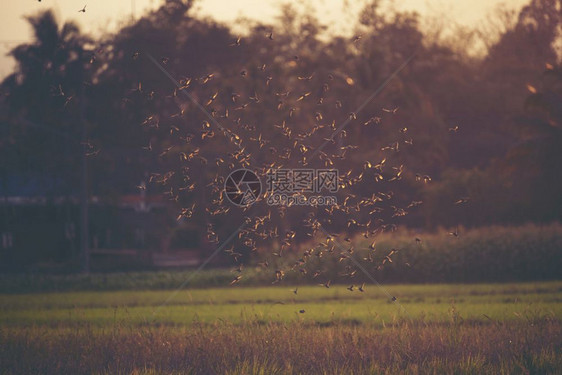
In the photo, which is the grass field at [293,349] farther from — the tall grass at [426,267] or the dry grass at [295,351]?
the tall grass at [426,267]

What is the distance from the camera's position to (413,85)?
4303 centimetres

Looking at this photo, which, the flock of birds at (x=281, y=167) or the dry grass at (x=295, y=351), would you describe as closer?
the dry grass at (x=295, y=351)

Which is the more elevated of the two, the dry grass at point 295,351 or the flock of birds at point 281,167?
the flock of birds at point 281,167

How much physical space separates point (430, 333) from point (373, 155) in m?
25.3

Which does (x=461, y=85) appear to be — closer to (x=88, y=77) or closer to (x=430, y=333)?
(x=88, y=77)

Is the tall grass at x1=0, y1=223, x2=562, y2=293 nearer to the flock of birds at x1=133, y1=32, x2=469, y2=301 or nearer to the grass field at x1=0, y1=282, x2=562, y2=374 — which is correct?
the flock of birds at x1=133, y1=32, x2=469, y2=301

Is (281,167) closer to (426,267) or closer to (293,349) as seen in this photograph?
(293,349)

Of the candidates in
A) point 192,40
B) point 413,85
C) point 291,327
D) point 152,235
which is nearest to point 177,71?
point 192,40

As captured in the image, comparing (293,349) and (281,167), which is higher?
(281,167)

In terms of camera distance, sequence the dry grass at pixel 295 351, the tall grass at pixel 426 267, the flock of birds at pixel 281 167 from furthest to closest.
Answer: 1. the tall grass at pixel 426 267
2. the flock of birds at pixel 281 167
3. the dry grass at pixel 295 351

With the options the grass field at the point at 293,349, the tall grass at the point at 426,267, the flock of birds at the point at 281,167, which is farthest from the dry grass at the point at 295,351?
the tall grass at the point at 426,267

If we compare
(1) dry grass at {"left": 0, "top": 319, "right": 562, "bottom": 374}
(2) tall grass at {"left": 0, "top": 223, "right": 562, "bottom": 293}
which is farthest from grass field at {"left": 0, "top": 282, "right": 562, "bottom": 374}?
(2) tall grass at {"left": 0, "top": 223, "right": 562, "bottom": 293}

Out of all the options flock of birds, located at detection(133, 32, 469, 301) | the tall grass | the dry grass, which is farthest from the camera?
the tall grass

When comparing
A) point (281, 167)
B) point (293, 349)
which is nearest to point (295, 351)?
point (293, 349)
